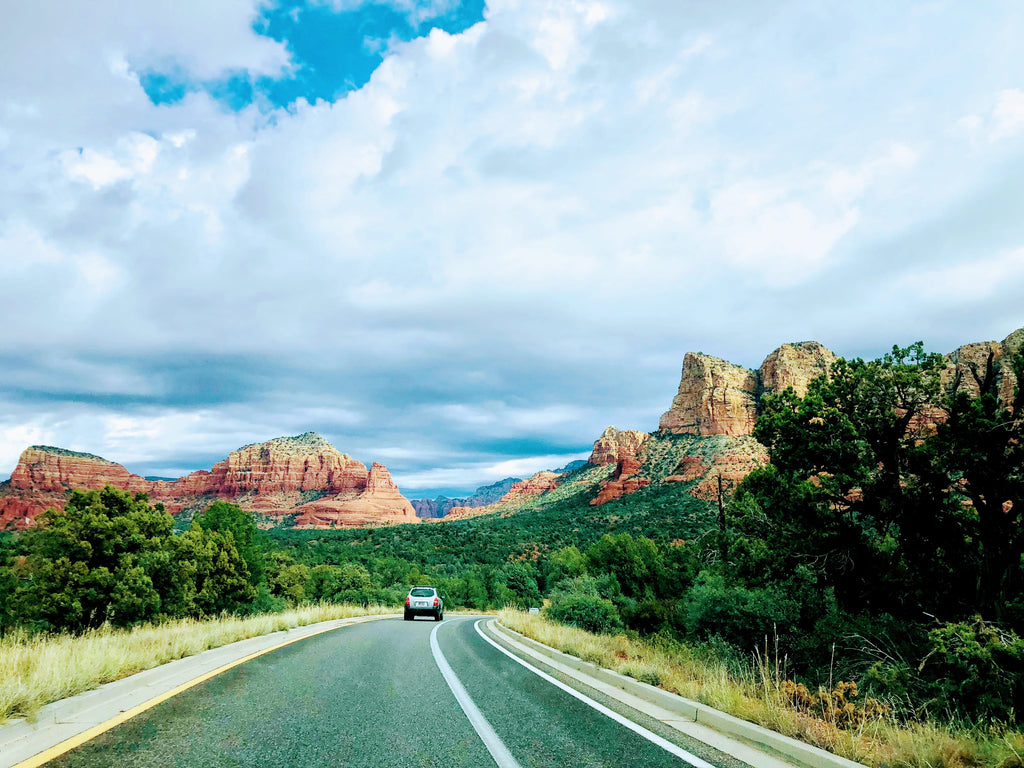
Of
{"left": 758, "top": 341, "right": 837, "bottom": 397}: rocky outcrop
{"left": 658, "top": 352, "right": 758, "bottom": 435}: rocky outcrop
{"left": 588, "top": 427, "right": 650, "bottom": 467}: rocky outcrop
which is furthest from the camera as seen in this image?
{"left": 588, "top": 427, "right": 650, "bottom": 467}: rocky outcrop

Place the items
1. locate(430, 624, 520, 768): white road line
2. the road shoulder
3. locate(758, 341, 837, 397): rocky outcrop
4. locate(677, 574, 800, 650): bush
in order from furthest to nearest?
locate(758, 341, 837, 397): rocky outcrop, locate(677, 574, 800, 650): bush, the road shoulder, locate(430, 624, 520, 768): white road line

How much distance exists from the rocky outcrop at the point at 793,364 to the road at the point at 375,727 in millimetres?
128279

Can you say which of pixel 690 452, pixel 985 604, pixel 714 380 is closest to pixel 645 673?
pixel 985 604

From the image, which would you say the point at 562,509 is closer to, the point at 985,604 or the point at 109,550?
the point at 109,550

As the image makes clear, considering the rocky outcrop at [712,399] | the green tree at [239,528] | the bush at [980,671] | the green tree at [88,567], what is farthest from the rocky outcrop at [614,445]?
the bush at [980,671]

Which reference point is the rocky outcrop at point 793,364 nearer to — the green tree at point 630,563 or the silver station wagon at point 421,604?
the green tree at point 630,563

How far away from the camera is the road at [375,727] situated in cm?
486

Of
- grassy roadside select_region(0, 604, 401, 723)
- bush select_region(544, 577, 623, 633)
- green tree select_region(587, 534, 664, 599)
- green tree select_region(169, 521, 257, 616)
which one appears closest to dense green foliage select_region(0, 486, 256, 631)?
green tree select_region(169, 521, 257, 616)

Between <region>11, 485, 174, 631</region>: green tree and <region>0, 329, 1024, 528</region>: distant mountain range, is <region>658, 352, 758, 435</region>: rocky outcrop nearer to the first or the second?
<region>0, 329, 1024, 528</region>: distant mountain range

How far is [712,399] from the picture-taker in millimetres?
127625

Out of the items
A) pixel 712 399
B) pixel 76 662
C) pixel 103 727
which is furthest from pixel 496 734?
pixel 712 399

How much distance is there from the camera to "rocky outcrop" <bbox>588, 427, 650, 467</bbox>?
16538 cm

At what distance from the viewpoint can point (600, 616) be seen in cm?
2553

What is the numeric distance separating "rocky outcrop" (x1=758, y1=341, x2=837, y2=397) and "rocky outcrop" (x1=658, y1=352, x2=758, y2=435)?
466 cm
